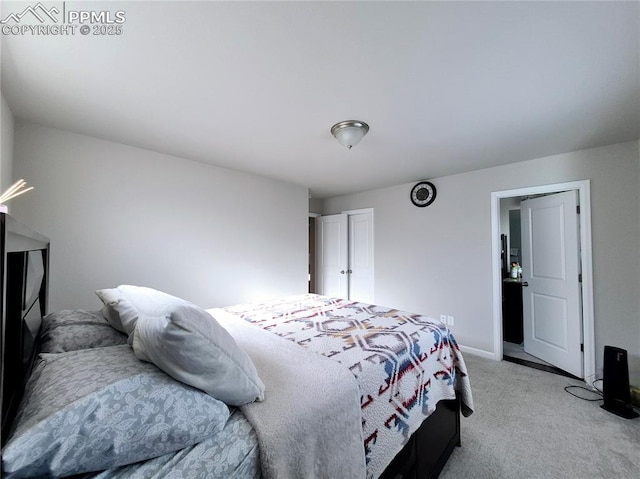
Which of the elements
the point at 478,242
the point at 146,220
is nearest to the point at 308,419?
the point at 146,220

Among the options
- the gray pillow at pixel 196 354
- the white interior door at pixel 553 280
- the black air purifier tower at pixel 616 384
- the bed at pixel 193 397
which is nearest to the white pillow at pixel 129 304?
the bed at pixel 193 397

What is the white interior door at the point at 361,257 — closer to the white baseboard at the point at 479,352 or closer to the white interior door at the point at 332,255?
the white interior door at the point at 332,255

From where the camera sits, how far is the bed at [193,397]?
2.15 feet

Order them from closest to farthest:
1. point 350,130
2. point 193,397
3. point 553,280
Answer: point 193,397, point 350,130, point 553,280

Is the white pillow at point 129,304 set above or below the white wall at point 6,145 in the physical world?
below

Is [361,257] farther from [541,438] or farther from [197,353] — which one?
[197,353]

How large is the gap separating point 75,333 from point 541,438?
10.2ft

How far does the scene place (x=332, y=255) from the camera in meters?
5.11

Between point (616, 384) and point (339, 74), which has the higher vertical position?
point (339, 74)

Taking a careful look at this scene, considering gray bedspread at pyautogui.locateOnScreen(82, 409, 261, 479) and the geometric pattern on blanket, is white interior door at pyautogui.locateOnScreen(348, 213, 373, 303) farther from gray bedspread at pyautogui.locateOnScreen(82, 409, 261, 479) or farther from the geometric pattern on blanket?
gray bedspread at pyautogui.locateOnScreen(82, 409, 261, 479)

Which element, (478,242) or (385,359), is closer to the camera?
(385,359)

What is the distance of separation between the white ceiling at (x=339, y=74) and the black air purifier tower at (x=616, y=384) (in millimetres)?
2007

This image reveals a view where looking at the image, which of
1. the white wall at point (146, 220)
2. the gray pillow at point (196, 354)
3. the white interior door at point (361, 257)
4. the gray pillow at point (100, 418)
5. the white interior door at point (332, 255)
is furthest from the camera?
the white interior door at point (332, 255)

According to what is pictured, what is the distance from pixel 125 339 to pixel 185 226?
1767 mm
